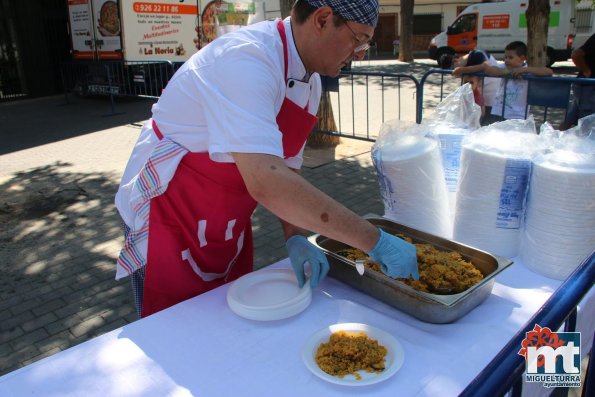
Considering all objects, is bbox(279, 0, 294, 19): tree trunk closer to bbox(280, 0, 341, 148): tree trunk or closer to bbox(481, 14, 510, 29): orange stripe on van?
bbox(280, 0, 341, 148): tree trunk

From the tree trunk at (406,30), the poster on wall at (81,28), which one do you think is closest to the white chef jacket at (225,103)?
the poster on wall at (81,28)

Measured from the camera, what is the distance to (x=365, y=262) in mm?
1687

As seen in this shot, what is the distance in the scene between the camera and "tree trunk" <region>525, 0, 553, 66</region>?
26.9 feet

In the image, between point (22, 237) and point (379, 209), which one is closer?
point (22, 237)

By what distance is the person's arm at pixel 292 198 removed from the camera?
1344 mm

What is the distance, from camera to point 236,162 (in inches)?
53.9

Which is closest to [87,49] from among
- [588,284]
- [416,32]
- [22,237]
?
[22,237]

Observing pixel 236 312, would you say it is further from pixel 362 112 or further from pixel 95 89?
pixel 95 89

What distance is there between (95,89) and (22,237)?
293 inches

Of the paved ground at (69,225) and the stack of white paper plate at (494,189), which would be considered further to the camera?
the paved ground at (69,225)

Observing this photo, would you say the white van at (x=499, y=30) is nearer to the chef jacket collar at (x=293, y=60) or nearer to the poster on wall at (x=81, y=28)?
the poster on wall at (x=81, y=28)

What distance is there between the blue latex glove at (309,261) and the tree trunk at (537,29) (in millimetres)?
8190

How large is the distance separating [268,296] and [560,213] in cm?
102

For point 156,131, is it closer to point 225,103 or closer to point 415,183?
point 225,103
